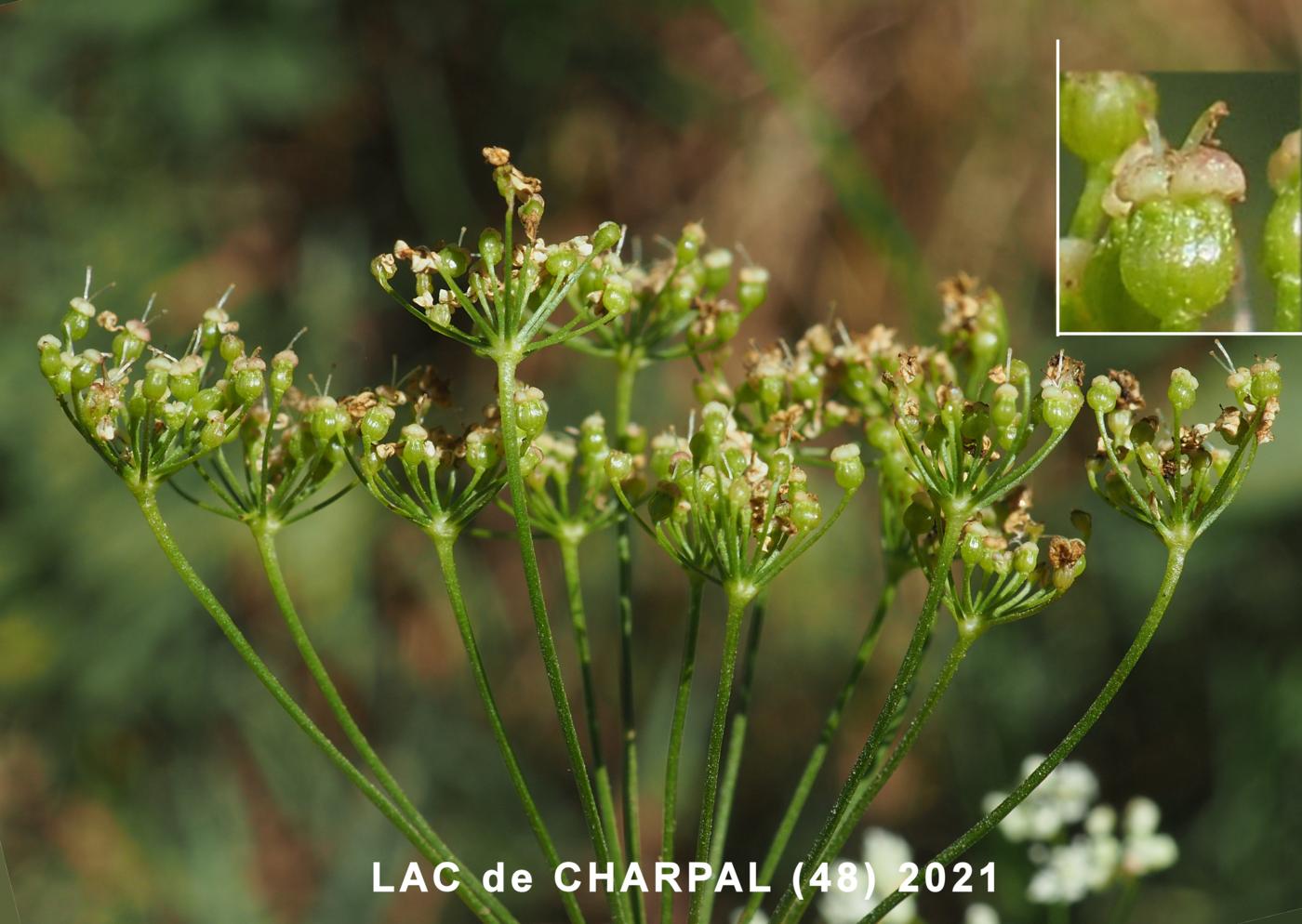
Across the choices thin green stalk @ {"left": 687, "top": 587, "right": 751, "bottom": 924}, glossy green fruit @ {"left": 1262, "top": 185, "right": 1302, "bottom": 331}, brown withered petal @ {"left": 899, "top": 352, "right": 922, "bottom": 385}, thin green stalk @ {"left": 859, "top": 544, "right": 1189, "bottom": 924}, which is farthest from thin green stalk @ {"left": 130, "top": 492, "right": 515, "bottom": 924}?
glossy green fruit @ {"left": 1262, "top": 185, "right": 1302, "bottom": 331}

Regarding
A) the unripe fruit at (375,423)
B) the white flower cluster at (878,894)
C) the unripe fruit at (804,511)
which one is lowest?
the white flower cluster at (878,894)

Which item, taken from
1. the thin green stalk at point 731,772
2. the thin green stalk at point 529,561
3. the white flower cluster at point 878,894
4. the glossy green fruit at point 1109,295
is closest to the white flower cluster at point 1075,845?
the white flower cluster at point 878,894

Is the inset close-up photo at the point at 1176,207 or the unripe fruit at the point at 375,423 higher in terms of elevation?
the inset close-up photo at the point at 1176,207

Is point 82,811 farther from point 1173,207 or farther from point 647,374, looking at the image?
point 1173,207

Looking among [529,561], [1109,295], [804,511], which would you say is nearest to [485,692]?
[529,561]

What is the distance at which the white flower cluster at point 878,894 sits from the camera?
2412 mm

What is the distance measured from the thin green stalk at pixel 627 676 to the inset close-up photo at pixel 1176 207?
0.69 metres

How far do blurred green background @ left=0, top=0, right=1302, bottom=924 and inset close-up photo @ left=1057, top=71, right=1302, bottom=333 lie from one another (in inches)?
82.5

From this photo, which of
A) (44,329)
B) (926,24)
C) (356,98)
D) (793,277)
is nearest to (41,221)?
(44,329)

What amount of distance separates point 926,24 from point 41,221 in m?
3.65

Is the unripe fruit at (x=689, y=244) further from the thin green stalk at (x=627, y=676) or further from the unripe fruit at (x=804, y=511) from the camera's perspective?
the unripe fruit at (x=804, y=511)

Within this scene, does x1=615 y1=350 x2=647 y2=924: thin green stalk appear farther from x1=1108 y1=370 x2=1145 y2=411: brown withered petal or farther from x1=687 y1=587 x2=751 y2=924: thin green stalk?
x1=1108 y1=370 x2=1145 y2=411: brown withered petal

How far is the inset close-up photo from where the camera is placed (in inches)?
75.9

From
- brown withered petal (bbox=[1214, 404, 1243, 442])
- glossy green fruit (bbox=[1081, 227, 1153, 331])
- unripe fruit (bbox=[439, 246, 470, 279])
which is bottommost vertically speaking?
brown withered petal (bbox=[1214, 404, 1243, 442])
